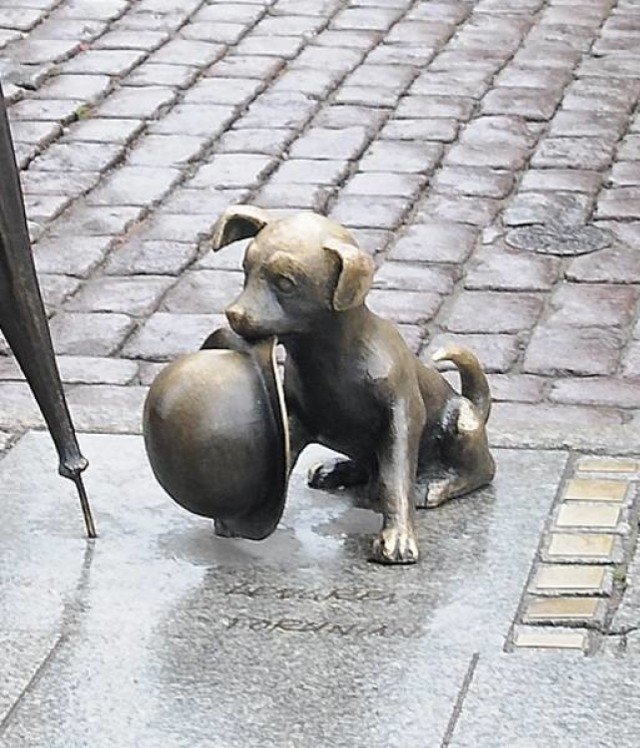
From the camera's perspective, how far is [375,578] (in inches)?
169

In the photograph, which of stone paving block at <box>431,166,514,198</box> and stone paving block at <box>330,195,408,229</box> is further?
stone paving block at <box>431,166,514,198</box>

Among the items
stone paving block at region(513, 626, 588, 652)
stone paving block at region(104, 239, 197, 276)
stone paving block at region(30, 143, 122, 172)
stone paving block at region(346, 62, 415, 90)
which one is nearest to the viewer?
stone paving block at region(513, 626, 588, 652)

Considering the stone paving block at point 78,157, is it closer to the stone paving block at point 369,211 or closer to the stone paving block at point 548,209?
the stone paving block at point 369,211

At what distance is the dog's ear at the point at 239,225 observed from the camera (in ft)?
14.4

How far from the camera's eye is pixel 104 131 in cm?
796

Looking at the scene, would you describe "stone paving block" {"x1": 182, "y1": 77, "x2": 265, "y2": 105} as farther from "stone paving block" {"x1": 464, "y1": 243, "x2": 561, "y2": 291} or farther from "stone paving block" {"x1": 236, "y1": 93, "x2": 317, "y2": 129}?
"stone paving block" {"x1": 464, "y1": 243, "x2": 561, "y2": 291}

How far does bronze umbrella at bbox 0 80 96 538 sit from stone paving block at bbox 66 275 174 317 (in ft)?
5.43

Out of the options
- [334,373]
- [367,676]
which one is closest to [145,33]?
[334,373]

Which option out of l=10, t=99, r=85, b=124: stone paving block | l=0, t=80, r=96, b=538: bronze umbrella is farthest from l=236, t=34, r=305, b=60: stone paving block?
l=0, t=80, r=96, b=538: bronze umbrella

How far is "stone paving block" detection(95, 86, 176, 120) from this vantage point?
8.16m

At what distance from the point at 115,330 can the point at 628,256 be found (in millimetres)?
1799

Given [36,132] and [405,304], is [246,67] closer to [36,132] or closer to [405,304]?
[36,132]

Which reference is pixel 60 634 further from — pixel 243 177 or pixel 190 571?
pixel 243 177

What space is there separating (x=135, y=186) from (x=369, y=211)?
95cm
